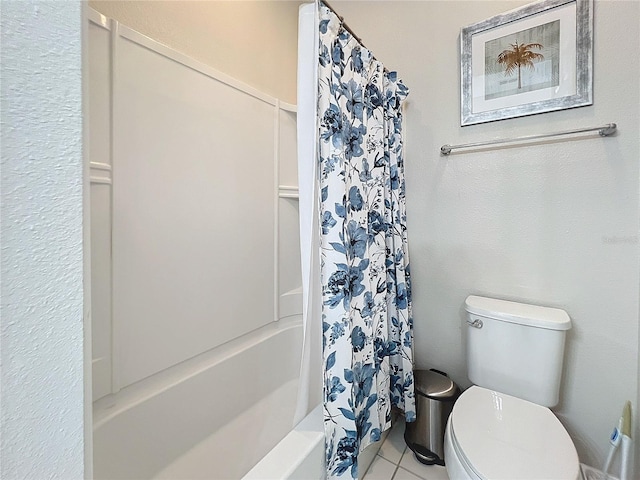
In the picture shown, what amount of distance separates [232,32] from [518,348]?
6.84ft

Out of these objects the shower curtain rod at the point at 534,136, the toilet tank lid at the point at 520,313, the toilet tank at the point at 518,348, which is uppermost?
the shower curtain rod at the point at 534,136

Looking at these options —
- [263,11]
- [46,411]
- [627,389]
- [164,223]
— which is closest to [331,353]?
[46,411]

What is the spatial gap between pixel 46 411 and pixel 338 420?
35.2 inches

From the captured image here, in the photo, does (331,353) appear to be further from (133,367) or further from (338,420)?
(133,367)

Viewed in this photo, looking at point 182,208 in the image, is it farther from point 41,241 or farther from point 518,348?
point 518,348

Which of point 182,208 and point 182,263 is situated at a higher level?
point 182,208

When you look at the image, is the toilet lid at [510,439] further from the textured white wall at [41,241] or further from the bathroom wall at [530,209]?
the textured white wall at [41,241]

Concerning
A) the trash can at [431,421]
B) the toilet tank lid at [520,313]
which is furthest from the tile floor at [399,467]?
the toilet tank lid at [520,313]

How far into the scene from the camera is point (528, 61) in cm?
135

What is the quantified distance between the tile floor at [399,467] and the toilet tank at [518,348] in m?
0.46

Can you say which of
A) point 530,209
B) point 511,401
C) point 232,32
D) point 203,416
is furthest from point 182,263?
point 530,209

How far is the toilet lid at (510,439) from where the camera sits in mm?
865

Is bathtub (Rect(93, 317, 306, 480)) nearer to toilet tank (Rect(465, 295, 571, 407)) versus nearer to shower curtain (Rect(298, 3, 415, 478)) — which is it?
shower curtain (Rect(298, 3, 415, 478))

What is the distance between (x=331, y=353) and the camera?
0.98 meters
